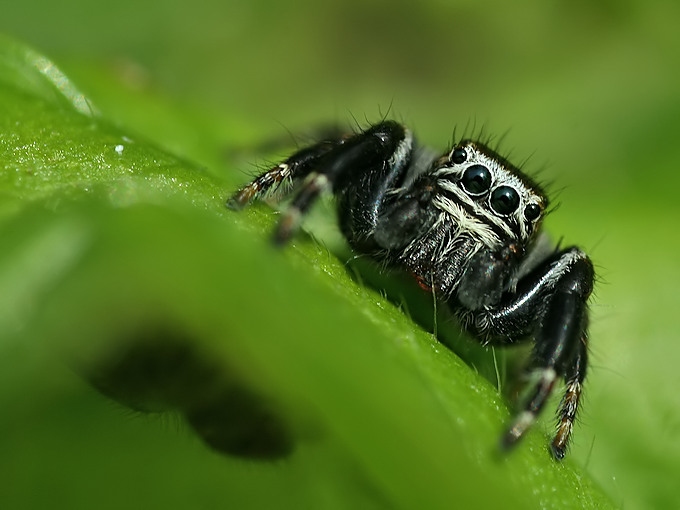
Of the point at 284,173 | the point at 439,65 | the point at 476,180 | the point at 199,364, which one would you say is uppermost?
the point at 439,65

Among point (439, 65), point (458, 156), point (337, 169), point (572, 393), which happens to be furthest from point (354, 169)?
point (439, 65)

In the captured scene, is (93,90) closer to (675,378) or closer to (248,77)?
(675,378)

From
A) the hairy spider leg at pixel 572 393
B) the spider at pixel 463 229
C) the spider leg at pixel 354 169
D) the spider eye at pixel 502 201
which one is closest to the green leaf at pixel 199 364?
the spider leg at pixel 354 169

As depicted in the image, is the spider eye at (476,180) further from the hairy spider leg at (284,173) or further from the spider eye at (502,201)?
the hairy spider leg at (284,173)

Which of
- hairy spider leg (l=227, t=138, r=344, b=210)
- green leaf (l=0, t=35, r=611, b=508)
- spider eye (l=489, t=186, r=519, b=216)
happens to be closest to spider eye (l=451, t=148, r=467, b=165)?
spider eye (l=489, t=186, r=519, b=216)

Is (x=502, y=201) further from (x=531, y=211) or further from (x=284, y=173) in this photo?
(x=284, y=173)

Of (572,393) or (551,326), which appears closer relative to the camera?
(551,326)
